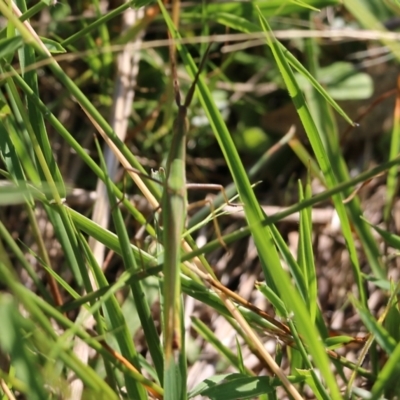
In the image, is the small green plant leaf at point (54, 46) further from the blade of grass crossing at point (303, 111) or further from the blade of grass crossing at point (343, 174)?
the blade of grass crossing at point (343, 174)

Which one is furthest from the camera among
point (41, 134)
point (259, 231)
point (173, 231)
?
point (41, 134)

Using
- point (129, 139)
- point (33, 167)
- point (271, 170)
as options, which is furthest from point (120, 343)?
point (271, 170)

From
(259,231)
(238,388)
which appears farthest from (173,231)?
(238,388)

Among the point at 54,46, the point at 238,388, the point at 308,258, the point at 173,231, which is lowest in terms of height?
the point at 238,388

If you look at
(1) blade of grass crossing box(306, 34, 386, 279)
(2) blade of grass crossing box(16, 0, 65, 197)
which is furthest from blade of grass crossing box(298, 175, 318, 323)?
(2) blade of grass crossing box(16, 0, 65, 197)

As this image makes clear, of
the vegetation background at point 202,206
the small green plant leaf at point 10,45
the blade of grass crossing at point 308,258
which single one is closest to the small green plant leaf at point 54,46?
the vegetation background at point 202,206

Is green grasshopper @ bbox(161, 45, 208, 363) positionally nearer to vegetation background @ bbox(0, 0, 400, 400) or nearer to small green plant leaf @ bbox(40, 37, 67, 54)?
vegetation background @ bbox(0, 0, 400, 400)

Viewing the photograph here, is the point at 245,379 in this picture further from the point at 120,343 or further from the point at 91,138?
the point at 91,138

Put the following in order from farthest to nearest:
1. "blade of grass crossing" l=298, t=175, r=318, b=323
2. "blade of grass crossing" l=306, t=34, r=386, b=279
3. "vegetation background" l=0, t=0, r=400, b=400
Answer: "blade of grass crossing" l=306, t=34, r=386, b=279 → "blade of grass crossing" l=298, t=175, r=318, b=323 → "vegetation background" l=0, t=0, r=400, b=400

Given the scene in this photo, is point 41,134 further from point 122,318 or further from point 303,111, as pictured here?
point 303,111
